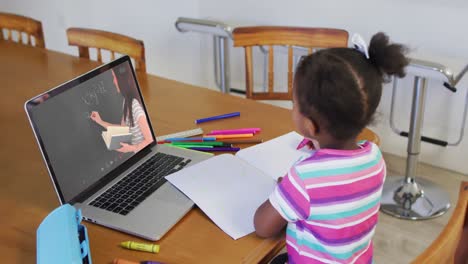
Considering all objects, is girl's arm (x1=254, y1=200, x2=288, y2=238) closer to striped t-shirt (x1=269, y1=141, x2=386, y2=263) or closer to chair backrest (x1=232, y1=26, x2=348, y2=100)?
striped t-shirt (x1=269, y1=141, x2=386, y2=263)

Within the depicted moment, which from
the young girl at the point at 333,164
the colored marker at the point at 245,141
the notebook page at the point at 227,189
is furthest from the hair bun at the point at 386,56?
the colored marker at the point at 245,141

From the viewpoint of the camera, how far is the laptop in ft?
3.41

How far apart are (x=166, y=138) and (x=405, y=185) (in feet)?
5.18

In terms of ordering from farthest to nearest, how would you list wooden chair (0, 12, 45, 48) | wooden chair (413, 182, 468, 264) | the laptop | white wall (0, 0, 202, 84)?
white wall (0, 0, 202, 84) → wooden chair (0, 12, 45, 48) → the laptop → wooden chair (413, 182, 468, 264)

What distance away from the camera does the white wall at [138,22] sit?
317cm

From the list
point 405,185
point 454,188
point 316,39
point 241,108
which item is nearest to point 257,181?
point 241,108

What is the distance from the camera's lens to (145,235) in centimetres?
101

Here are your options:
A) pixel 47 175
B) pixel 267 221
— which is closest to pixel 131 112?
pixel 47 175

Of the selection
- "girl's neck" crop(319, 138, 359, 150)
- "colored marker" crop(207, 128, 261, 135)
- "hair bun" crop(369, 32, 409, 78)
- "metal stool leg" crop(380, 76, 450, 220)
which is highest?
"hair bun" crop(369, 32, 409, 78)

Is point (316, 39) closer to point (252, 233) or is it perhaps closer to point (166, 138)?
point (166, 138)

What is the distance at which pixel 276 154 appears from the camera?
1304 mm

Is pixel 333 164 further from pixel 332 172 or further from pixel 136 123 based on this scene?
pixel 136 123

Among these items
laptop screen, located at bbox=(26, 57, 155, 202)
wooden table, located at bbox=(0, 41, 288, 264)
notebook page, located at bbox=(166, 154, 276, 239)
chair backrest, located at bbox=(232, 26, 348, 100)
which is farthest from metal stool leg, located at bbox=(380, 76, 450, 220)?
laptop screen, located at bbox=(26, 57, 155, 202)

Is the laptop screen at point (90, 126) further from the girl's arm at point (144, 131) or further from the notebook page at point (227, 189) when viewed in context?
the notebook page at point (227, 189)
